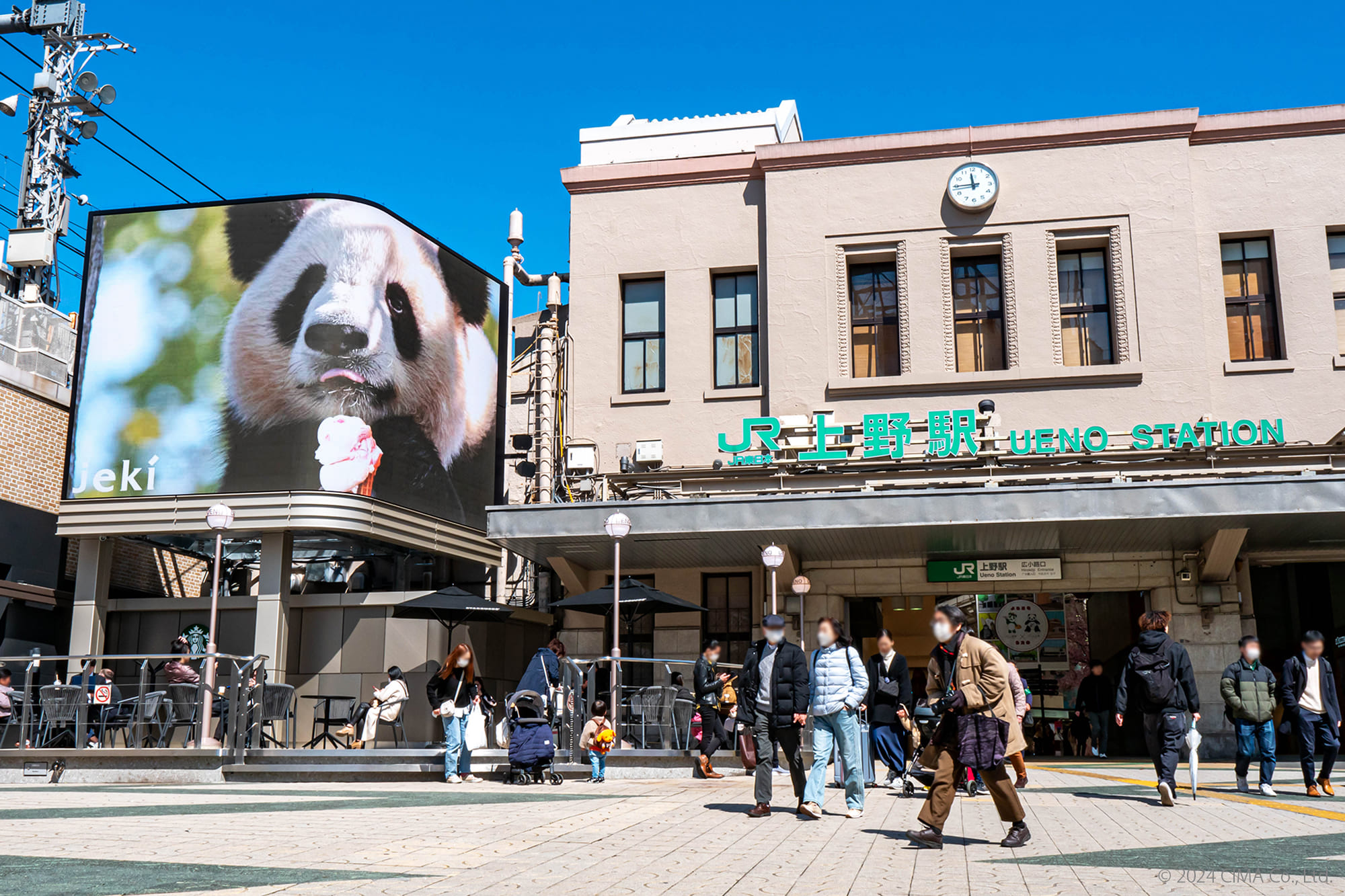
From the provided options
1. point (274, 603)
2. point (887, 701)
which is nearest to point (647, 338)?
point (274, 603)

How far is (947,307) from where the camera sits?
23031 millimetres

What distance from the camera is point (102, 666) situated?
22.4 metres

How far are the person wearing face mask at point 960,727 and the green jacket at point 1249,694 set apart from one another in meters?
5.31

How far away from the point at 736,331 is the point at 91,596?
43.1 feet

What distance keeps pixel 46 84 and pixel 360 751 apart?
24371mm

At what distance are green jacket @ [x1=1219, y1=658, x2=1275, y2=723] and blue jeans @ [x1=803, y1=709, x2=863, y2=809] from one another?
4724mm

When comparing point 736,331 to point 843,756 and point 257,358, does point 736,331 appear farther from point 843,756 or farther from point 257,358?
point 843,756

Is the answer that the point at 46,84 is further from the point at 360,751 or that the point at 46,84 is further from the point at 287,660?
the point at 360,751

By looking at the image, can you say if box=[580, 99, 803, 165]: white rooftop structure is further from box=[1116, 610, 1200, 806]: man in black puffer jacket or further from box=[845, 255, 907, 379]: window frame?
box=[1116, 610, 1200, 806]: man in black puffer jacket

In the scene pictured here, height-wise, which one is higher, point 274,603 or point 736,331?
point 736,331

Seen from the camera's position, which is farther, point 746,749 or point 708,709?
point 708,709

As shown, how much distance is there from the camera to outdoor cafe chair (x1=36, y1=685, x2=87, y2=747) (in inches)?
669

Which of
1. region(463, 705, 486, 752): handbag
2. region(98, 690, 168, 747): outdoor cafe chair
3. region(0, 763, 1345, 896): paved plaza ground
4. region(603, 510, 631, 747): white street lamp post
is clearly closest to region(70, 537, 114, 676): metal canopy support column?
region(98, 690, 168, 747): outdoor cafe chair

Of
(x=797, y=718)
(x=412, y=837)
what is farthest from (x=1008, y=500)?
(x=412, y=837)
